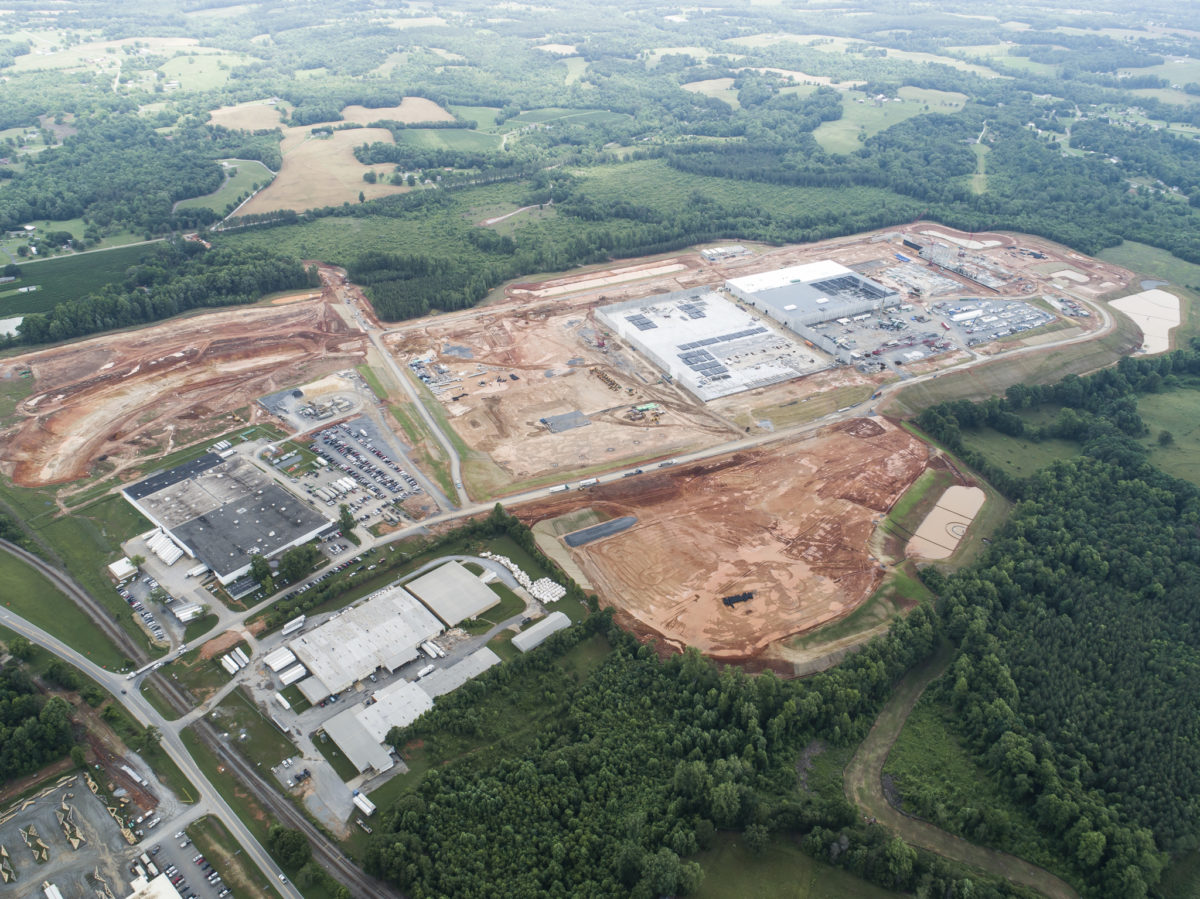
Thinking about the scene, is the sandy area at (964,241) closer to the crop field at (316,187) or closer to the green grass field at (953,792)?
the crop field at (316,187)

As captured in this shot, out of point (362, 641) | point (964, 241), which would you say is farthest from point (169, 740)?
point (964, 241)

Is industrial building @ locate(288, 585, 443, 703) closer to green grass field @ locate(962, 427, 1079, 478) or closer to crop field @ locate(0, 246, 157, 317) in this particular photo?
green grass field @ locate(962, 427, 1079, 478)

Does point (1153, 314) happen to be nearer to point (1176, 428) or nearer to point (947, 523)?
point (1176, 428)

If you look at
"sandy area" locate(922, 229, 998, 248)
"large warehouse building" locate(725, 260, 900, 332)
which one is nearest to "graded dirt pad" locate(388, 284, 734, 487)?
"large warehouse building" locate(725, 260, 900, 332)

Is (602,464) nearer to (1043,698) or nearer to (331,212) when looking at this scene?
(1043,698)

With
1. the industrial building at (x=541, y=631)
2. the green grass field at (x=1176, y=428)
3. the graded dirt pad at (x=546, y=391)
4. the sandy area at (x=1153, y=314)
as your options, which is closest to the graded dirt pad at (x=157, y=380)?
the graded dirt pad at (x=546, y=391)

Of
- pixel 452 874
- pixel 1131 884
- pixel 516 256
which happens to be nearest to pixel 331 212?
pixel 516 256
